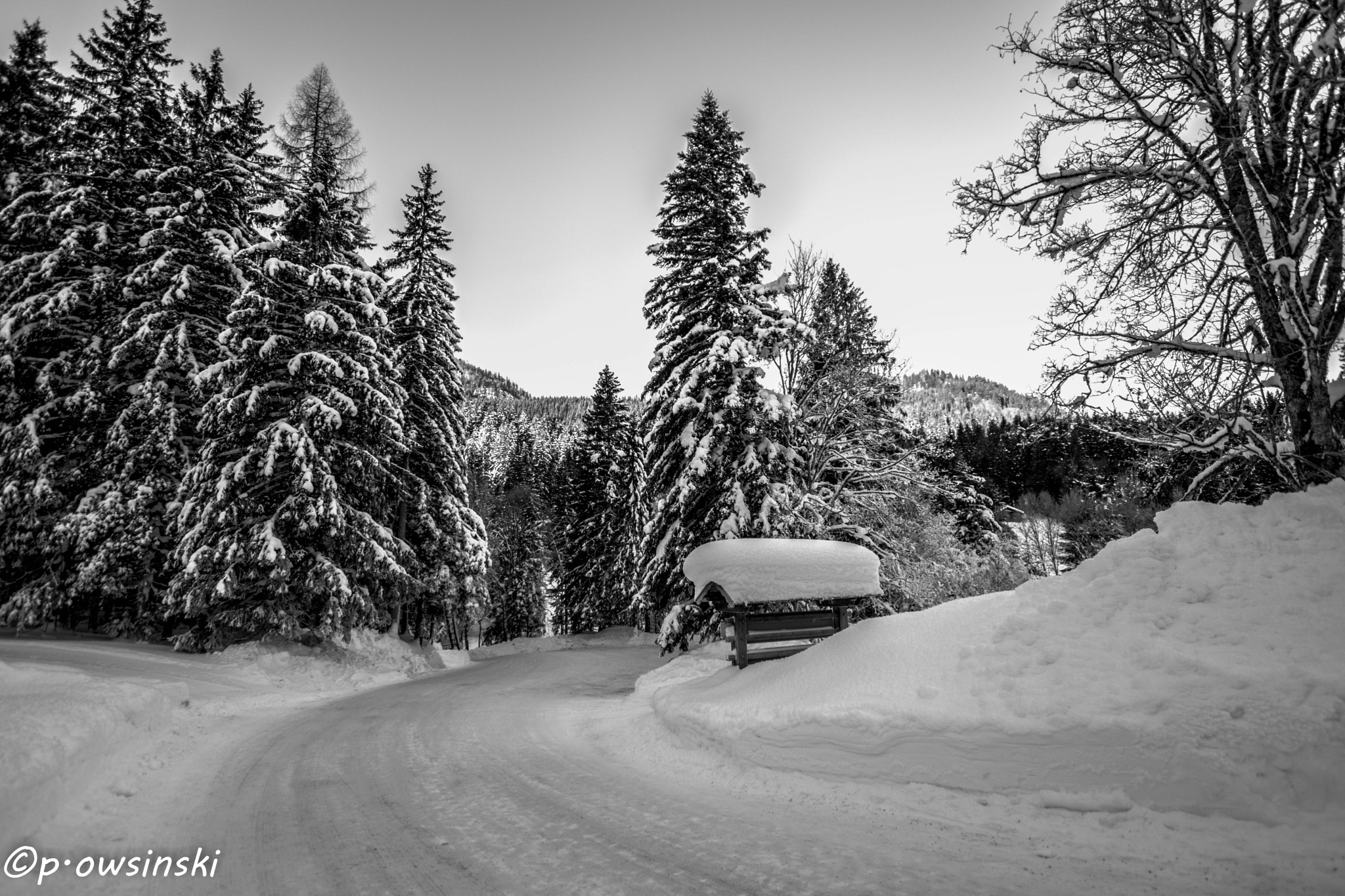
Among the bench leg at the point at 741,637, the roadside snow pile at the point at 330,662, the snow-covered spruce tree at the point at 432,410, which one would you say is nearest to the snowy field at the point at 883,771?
the bench leg at the point at 741,637

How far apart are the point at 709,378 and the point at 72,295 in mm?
17506

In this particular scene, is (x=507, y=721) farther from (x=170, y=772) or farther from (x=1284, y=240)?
(x=1284, y=240)

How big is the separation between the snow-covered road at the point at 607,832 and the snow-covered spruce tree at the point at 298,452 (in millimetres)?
7616

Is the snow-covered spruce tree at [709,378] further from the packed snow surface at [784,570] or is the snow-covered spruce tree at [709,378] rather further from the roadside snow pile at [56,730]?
the roadside snow pile at [56,730]

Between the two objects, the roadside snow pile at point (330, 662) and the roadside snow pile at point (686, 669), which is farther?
the roadside snow pile at point (330, 662)

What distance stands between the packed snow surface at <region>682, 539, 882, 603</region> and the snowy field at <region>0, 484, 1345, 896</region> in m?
1.12

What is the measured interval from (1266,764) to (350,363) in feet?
60.7

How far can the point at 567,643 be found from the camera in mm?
30375

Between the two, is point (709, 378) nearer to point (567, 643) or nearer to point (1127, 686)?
point (1127, 686)

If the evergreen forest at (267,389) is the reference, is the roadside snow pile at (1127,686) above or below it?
below

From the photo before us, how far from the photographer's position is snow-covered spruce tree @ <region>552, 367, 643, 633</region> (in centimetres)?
3312

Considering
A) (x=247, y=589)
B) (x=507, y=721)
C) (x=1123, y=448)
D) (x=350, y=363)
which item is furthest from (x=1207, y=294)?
(x=247, y=589)

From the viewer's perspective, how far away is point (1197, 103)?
6.53 m

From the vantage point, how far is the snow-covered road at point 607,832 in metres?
3.83
